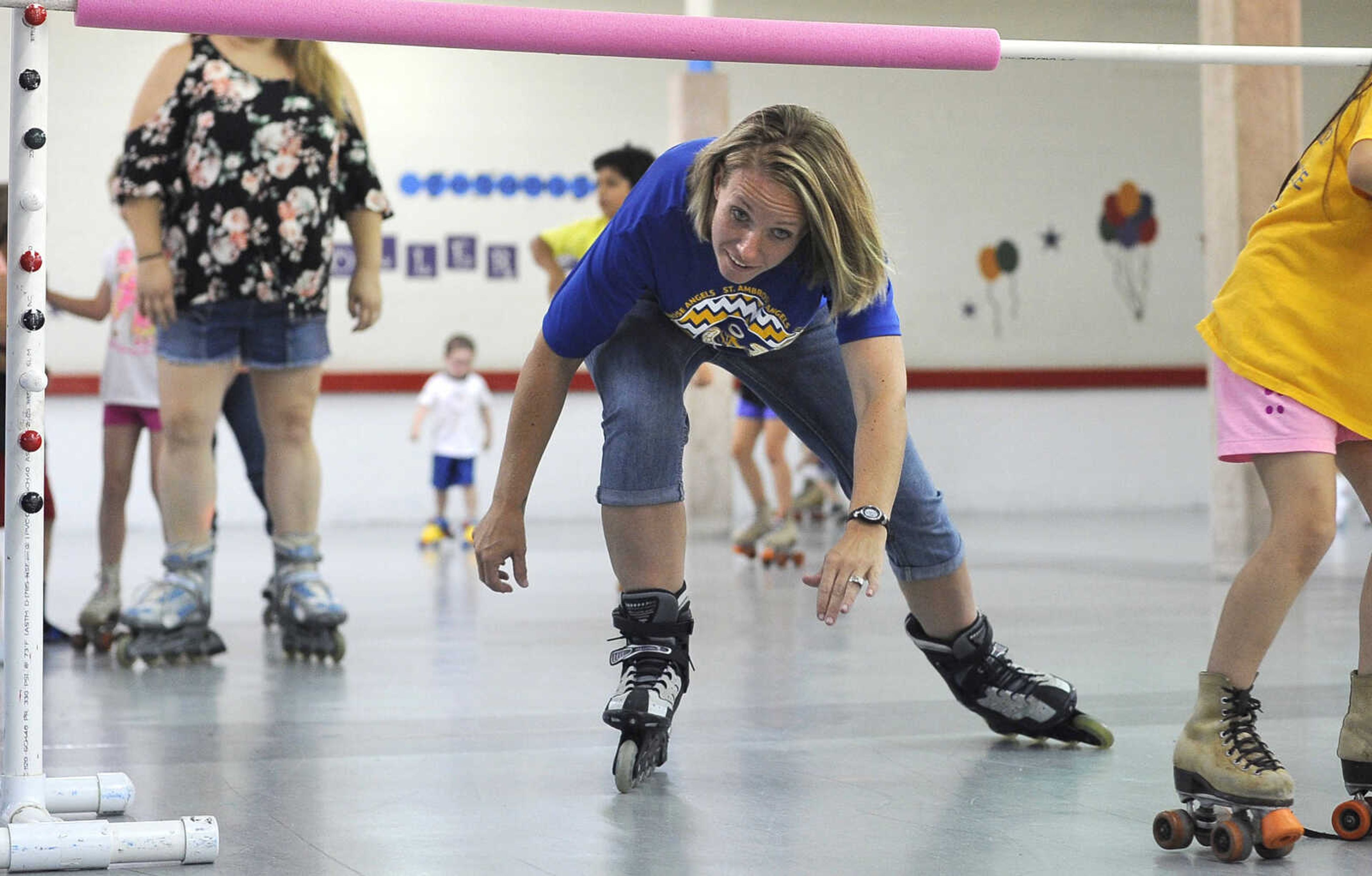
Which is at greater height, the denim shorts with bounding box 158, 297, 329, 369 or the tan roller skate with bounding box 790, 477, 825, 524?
the denim shorts with bounding box 158, 297, 329, 369

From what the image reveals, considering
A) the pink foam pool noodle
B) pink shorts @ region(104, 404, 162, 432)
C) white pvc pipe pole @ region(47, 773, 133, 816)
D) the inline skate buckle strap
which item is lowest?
white pvc pipe pole @ region(47, 773, 133, 816)

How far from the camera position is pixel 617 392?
258 centimetres

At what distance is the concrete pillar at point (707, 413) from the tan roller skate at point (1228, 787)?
711cm

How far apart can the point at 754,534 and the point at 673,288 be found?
4.75 metres

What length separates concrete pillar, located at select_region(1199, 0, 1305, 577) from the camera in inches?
241

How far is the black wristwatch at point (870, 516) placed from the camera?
7.25ft

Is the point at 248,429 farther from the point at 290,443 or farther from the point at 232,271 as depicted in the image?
the point at 232,271

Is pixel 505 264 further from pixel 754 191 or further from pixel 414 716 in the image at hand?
pixel 754 191

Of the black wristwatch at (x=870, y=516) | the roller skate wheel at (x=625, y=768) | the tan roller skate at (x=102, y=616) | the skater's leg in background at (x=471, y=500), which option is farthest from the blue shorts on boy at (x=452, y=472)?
the black wristwatch at (x=870, y=516)

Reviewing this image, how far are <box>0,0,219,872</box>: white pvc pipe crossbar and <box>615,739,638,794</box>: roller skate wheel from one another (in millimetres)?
601

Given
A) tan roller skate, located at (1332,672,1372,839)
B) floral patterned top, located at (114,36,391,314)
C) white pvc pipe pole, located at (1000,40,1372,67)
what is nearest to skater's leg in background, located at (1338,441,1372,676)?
tan roller skate, located at (1332,672,1372,839)

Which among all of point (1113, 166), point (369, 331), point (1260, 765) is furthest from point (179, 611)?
point (1113, 166)

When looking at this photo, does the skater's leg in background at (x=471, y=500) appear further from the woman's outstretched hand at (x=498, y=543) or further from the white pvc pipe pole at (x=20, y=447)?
the white pvc pipe pole at (x=20, y=447)

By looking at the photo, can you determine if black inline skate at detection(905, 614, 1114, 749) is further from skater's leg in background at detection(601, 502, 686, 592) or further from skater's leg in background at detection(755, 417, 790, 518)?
skater's leg in background at detection(755, 417, 790, 518)
